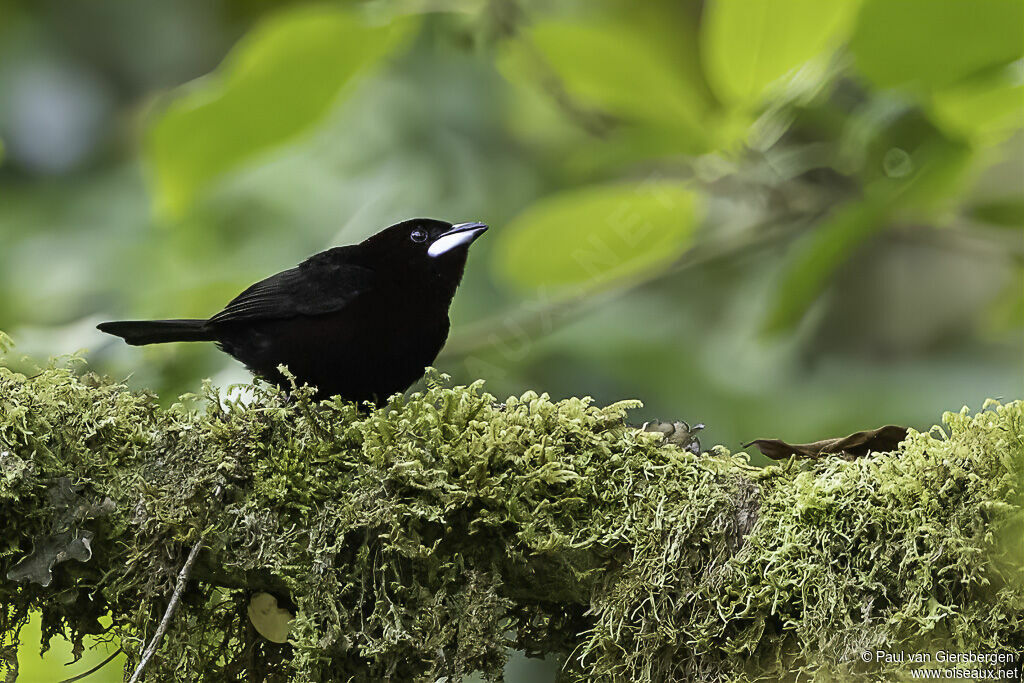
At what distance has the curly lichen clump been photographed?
110 cm

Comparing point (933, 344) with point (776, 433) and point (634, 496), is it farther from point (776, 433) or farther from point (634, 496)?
point (634, 496)

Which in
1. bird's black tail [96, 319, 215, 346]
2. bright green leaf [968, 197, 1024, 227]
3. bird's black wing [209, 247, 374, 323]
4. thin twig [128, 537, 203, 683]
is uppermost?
bright green leaf [968, 197, 1024, 227]

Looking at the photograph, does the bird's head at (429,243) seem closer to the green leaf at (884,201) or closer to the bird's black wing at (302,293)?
the bird's black wing at (302,293)

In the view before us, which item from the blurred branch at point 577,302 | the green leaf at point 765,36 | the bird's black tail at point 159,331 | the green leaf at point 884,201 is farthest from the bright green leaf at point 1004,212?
the bird's black tail at point 159,331

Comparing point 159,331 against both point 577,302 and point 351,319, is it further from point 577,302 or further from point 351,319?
point 577,302

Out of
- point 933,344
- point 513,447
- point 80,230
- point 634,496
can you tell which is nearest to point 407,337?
point 513,447

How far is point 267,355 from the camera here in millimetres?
1662

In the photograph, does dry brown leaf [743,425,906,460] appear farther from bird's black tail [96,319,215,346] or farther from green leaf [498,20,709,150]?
bird's black tail [96,319,215,346]

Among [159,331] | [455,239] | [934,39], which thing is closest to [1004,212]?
[934,39]

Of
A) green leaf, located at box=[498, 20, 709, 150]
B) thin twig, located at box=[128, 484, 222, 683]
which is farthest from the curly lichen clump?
green leaf, located at box=[498, 20, 709, 150]

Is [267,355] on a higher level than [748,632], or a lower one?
higher

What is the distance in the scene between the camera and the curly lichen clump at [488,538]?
3.61 feet

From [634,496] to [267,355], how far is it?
0.76m

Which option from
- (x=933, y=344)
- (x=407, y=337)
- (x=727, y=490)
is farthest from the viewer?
(x=933, y=344)
